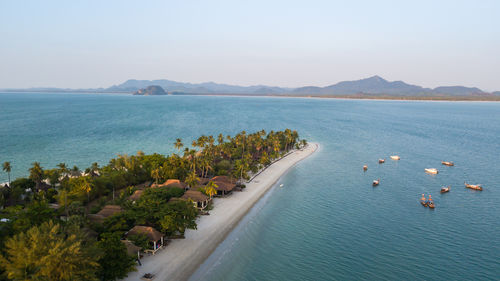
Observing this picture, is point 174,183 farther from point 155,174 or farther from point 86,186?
point 86,186

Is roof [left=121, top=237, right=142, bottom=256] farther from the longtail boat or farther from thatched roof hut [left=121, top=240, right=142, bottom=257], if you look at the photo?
the longtail boat

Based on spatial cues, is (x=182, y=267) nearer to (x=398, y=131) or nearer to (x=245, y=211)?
(x=245, y=211)

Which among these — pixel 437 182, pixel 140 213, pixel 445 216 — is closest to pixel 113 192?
pixel 140 213

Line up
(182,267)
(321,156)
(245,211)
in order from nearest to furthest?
(182,267), (245,211), (321,156)

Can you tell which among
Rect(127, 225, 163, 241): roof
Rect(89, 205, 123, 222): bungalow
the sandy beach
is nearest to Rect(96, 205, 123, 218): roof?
Rect(89, 205, 123, 222): bungalow

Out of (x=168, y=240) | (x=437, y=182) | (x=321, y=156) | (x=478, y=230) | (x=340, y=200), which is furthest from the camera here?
(x=321, y=156)

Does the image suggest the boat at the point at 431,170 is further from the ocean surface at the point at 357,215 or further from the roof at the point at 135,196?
the roof at the point at 135,196
